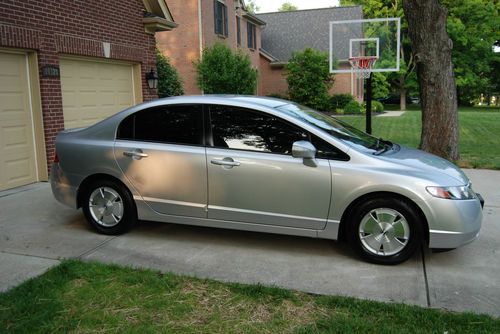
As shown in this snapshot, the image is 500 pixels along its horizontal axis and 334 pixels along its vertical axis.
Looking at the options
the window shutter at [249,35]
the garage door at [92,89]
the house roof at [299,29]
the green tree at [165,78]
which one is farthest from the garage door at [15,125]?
the house roof at [299,29]

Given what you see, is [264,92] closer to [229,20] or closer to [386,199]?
[229,20]

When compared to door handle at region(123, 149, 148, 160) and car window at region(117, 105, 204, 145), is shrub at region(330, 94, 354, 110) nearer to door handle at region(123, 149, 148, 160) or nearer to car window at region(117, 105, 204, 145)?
car window at region(117, 105, 204, 145)

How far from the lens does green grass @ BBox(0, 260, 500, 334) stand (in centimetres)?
341

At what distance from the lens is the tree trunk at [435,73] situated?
964cm

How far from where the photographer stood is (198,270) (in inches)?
179

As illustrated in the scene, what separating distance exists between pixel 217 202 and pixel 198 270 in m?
0.80

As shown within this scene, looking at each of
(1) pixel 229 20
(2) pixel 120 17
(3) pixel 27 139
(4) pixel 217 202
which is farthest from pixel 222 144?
(1) pixel 229 20

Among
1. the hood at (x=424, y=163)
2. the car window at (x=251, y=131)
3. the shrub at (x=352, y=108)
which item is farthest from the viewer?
the shrub at (x=352, y=108)

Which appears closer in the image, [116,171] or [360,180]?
[360,180]

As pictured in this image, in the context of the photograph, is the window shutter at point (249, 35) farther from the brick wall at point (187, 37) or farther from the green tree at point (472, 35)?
the green tree at point (472, 35)

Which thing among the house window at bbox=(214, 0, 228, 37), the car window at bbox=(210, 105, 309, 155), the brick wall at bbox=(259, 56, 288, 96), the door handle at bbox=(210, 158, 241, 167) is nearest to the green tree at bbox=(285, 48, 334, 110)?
the brick wall at bbox=(259, 56, 288, 96)

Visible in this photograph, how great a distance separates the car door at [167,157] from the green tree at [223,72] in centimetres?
1265

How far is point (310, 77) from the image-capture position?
2758 centimetres

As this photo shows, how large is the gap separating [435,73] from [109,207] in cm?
726
